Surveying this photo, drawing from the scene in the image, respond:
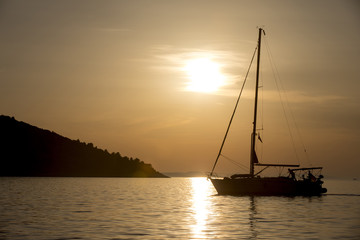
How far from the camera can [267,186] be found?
75.5 m

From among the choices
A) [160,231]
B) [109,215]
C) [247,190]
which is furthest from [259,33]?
[160,231]

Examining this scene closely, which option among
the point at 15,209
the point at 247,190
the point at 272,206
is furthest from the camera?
the point at 247,190

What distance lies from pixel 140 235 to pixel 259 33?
156 ft

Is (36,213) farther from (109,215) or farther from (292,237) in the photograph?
(292,237)

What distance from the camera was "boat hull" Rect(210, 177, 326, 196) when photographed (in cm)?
7406

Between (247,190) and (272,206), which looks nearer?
(272,206)

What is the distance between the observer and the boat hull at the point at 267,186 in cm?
7406

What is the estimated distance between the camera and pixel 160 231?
38.8 meters

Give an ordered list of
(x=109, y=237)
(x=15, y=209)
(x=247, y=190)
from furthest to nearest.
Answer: (x=247, y=190) < (x=15, y=209) < (x=109, y=237)

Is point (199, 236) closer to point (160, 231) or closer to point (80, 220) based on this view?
point (160, 231)

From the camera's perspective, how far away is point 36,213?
51.8 m

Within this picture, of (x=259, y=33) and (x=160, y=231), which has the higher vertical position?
(x=259, y=33)

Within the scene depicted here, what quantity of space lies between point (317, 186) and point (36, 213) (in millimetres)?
45928

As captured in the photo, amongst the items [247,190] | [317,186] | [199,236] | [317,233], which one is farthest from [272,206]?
[199,236]
